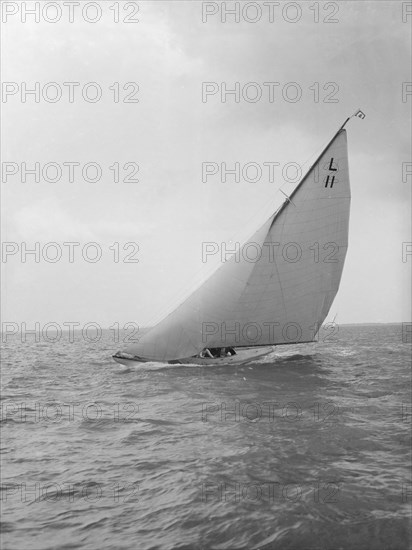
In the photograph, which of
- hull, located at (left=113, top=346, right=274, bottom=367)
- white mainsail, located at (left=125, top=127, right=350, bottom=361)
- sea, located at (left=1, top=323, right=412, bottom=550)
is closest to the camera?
sea, located at (left=1, top=323, right=412, bottom=550)

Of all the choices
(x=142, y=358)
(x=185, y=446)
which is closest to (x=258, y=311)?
(x=142, y=358)

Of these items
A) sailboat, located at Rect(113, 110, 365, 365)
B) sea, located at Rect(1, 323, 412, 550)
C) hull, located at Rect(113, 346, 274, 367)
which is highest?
sailboat, located at Rect(113, 110, 365, 365)

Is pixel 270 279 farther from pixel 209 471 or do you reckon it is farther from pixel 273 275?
pixel 209 471

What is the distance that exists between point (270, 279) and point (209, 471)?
1761cm

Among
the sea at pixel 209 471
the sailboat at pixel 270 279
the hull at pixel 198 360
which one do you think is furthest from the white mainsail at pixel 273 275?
the sea at pixel 209 471

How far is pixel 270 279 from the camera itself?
26.3 meters

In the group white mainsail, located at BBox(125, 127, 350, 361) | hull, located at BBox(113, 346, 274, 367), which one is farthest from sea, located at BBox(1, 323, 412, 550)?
hull, located at BBox(113, 346, 274, 367)

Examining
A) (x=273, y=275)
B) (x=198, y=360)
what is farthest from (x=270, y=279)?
(x=198, y=360)

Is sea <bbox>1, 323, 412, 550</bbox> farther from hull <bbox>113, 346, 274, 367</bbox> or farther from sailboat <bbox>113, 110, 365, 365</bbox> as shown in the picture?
hull <bbox>113, 346, 274, 367</bbox>

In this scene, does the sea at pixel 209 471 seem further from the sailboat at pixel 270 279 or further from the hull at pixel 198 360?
the hull at pixel 198 360

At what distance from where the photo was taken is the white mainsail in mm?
26156

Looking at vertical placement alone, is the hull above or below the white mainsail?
below

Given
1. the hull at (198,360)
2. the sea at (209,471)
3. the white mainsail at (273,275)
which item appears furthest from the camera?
the hull at (198,360)

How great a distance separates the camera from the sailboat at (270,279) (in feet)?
85.9
